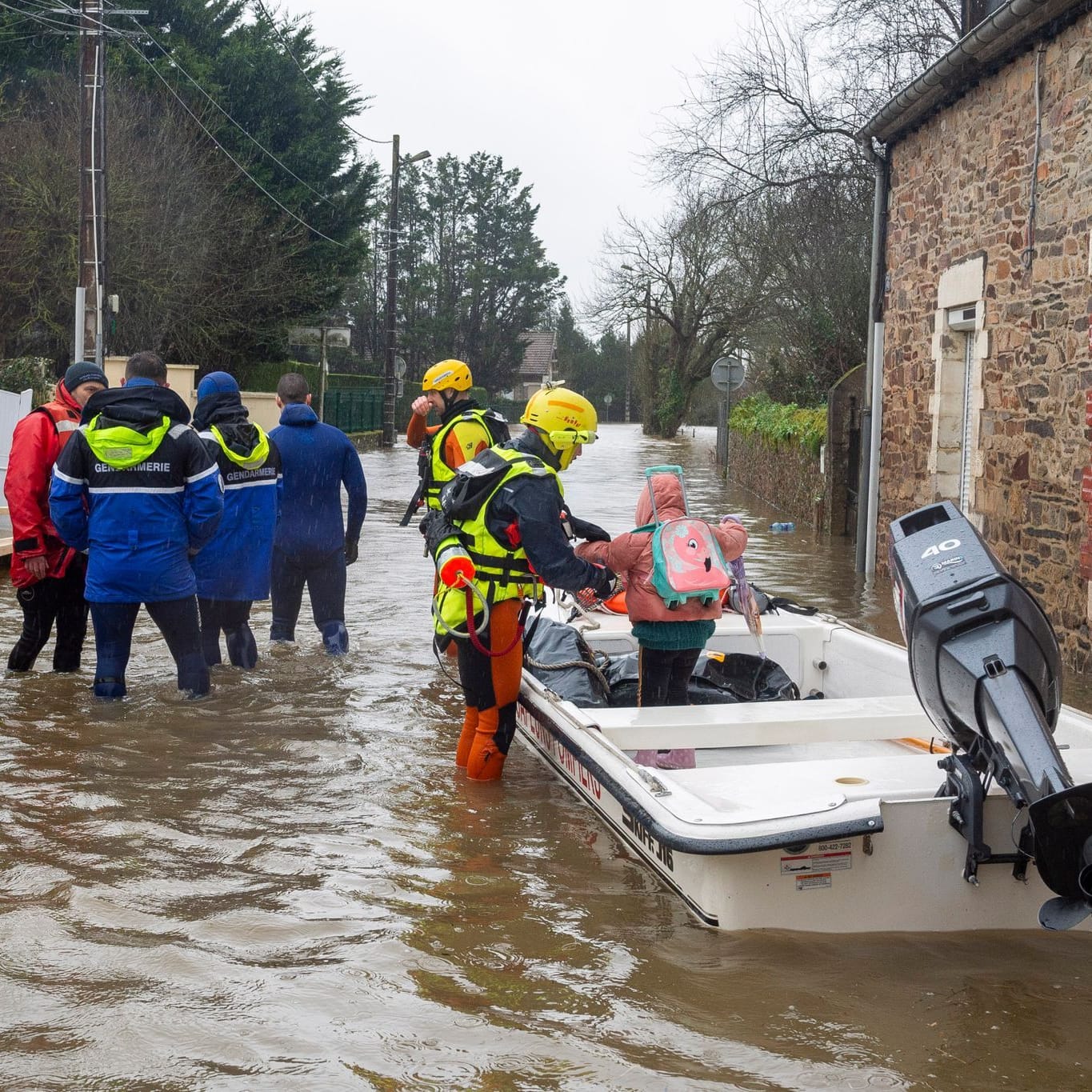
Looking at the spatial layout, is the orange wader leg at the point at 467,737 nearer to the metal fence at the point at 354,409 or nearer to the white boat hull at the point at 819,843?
the white boat hull at the point at 819,843

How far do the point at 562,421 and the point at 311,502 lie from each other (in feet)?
10.0

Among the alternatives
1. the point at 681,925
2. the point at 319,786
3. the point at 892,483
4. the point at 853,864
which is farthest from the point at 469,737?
the point at 892,483

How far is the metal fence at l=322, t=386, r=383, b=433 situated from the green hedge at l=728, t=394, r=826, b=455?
482 inches

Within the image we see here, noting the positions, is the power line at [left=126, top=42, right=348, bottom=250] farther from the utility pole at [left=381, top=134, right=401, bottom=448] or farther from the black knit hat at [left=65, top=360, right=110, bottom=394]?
the black knit hat at [left=65, top=360, right=110, bottom=394]

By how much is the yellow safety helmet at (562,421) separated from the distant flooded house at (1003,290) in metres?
4.41

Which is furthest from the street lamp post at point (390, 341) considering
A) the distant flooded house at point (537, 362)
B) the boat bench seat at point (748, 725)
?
the distant flooded house at point (537, 362)

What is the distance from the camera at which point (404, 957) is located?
4.47 m

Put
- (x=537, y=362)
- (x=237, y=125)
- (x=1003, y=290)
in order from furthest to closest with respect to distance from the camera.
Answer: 1. (x=537, y=362)
2. (x=237, y=125)
3. (x=1003, y=290)

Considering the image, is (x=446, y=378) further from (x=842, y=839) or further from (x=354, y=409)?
(x=354, y=409)

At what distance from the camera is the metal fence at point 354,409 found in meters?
40.0

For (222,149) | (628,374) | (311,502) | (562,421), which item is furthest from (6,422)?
(628,374)

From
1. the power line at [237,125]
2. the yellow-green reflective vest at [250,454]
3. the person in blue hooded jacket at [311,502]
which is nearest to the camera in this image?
the yellow-green reflective vest at [250,454]

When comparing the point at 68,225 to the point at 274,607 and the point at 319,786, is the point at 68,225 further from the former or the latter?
the point at 319,786

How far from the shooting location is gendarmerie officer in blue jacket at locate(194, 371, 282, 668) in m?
8.18
